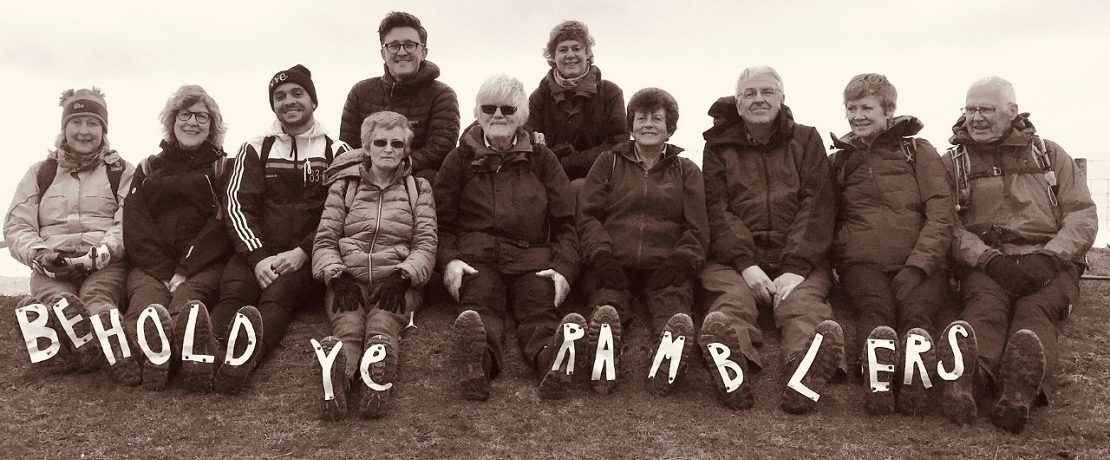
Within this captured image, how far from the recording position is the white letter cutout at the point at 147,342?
13.0 feet

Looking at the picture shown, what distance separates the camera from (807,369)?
3.76 meters

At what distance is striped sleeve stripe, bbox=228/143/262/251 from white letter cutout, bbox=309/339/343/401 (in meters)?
1.14

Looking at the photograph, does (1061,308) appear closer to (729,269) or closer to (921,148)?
(921,148)

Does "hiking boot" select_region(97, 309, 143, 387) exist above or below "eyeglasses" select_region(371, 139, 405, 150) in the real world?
below

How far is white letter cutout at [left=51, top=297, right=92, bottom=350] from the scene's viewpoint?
4172 millimetres

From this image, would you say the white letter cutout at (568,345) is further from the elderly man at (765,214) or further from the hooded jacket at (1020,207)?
the hooded jacket at (1020,207)

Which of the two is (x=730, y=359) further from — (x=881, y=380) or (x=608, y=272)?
(x=608, y=272)

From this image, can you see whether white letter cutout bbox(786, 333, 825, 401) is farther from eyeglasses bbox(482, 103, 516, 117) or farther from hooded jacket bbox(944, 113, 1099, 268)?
eyeglasses bbox(482, 103, 516, 117)

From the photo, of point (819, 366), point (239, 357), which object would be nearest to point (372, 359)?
point (239, 357)

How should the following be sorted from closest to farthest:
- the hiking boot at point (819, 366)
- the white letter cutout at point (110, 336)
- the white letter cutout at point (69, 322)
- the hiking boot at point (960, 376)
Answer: the hiking boot at point (960, 376)
the hiking boot at point (819, 366)
the white letter cutout at point (110, 336)
the white letter cutout at point (69, 322)

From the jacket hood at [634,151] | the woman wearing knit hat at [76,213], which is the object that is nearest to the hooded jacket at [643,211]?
the jacket hood at [634,151]

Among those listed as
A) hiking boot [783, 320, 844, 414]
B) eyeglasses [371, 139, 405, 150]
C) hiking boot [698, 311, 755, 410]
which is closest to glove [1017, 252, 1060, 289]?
hiking boot [783, 320, 844, 414]

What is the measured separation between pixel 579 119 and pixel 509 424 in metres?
2.39

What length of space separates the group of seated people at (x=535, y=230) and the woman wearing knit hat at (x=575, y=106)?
0.66 metres
